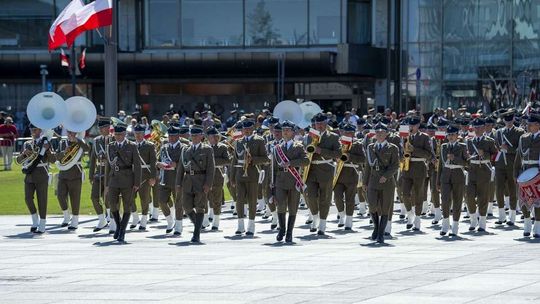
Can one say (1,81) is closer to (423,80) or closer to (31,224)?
(423,80)

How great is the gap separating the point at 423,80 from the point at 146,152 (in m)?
39.7

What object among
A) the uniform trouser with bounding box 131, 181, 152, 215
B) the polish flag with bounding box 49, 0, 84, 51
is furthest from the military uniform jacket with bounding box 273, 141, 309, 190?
the polish flag with bounding box 49, 0, 84, 51

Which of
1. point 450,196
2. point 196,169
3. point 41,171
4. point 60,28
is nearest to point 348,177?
point 450,196

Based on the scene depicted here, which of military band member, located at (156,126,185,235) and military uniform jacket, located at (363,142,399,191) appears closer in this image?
military uniform jacket, located at (363,142,399,191)

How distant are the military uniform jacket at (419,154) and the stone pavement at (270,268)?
3.80 feet

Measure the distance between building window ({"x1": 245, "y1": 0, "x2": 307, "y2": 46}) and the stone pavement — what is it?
135 feet

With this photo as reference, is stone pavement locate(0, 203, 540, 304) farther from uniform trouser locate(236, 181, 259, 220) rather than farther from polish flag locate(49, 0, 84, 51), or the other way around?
polish flag locate(49, 0, 84, 51)

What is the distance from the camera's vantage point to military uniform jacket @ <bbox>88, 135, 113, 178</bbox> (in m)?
24.9

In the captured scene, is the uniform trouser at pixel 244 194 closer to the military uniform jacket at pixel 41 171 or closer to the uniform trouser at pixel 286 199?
the uniform trouser at pixel 286 199

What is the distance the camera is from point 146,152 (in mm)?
24781

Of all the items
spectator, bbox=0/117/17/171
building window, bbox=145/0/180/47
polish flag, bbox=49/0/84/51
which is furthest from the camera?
building window, bbox=145/0/180/47

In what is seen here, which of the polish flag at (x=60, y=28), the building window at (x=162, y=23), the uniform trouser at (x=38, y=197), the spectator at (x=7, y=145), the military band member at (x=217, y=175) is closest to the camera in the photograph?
the uniform trouser at (x=38, y=197)

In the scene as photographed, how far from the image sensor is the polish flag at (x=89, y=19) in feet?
116

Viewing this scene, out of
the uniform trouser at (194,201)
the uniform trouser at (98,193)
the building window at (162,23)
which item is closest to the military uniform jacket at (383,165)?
the uniform trouser at (194,201)
